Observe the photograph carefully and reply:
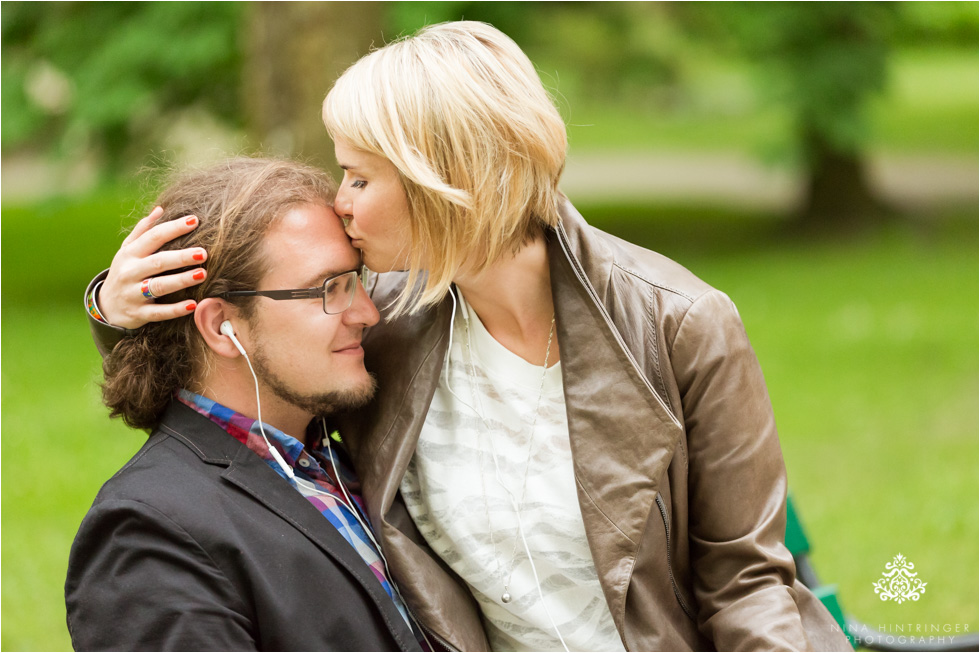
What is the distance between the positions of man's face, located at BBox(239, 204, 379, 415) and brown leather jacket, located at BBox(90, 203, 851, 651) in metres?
0.24

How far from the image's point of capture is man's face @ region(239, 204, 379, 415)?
274 cm

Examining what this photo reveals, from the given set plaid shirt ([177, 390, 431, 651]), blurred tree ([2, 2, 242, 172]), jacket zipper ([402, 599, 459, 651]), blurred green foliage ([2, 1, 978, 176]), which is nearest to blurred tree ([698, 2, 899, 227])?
blurred green foliage ([2, 1, 978, 176])

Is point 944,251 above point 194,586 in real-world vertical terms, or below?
below

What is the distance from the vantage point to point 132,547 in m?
2.31

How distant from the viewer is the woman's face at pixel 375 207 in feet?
8.45

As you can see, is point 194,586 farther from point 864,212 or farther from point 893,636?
point 864,212

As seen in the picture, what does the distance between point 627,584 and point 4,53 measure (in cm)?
1205

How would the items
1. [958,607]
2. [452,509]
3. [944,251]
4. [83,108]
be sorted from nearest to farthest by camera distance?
[452,509] < [958,607] < [83,108] < [944,251]

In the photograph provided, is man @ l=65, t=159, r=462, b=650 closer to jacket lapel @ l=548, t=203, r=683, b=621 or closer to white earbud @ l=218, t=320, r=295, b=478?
white earbud @ l=218, t=320, r=295, b=478

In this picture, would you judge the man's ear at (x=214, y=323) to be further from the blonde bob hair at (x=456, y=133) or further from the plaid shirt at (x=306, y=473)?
the blonde bob hair at (x=456, y=133)

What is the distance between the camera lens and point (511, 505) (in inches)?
106

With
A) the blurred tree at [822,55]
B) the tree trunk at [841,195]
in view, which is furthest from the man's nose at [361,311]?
the tree trunk at [841,195]

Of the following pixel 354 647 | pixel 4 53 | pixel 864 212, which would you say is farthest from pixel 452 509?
pixel 864 212

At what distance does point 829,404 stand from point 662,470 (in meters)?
6.26
